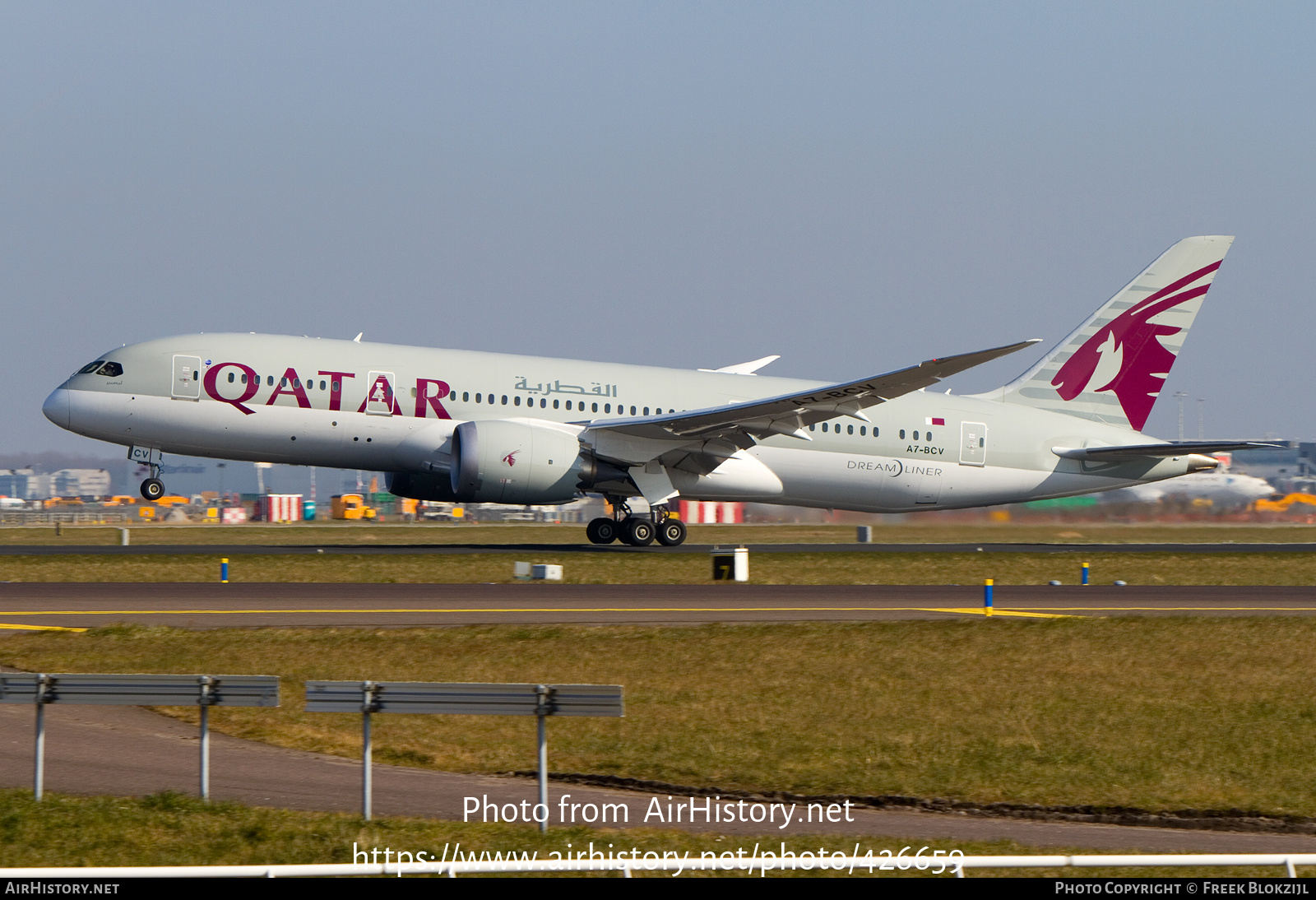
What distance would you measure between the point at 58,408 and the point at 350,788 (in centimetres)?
2580

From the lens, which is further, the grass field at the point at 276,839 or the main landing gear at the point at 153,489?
the main landing gear at the point at 153,489

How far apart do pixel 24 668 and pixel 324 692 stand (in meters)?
8.02

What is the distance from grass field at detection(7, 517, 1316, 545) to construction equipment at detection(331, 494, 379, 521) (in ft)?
86.6

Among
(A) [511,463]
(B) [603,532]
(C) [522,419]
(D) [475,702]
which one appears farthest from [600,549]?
(D) [475,702]

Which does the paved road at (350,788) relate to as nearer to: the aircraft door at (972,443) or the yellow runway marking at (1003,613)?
the yellow runway marking at (1003,613)

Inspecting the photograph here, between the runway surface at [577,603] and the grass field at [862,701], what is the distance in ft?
4.59

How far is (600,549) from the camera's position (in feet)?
118

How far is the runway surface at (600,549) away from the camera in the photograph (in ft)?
112

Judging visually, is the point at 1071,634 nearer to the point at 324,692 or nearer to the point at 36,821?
the point at 324,692

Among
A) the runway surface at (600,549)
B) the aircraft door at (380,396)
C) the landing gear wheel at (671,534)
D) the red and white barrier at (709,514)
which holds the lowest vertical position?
the runway surface at (600,549)

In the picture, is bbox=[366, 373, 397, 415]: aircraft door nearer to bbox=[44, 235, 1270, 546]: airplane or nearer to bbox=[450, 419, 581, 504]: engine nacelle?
bbox=[44, 235, 1270, 546]: airplane

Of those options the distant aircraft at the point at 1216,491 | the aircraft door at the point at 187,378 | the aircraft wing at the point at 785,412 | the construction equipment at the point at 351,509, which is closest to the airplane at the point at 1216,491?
the distant aircraft at the point at 1216,491
